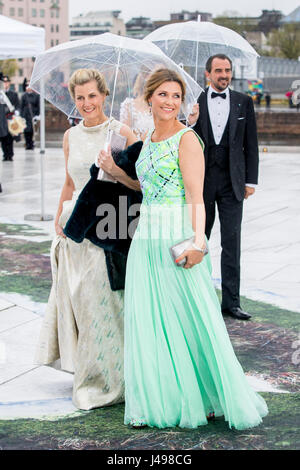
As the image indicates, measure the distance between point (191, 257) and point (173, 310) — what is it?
281 mm

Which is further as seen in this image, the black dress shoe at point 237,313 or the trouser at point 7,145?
the trouser at point 7,145

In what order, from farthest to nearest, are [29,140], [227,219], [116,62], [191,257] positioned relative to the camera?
1. [29,140]
2. [227,219]
3. [116,62]
4. [191,257]

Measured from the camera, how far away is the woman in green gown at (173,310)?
11.7 ft

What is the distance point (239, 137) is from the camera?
577 cm

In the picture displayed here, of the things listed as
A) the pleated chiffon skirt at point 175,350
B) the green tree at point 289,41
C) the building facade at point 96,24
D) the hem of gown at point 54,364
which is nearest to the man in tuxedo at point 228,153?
the hem of gown at point 54,364

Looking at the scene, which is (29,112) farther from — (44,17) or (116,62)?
(44,17)

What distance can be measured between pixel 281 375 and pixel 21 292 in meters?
2.75

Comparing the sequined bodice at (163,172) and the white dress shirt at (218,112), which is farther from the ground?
the white dress shirt at (218,112)

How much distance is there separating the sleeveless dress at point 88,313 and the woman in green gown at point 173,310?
34cm

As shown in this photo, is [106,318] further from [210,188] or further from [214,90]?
[214,90]

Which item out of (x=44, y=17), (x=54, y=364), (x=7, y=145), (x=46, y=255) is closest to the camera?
(x=54, y=364)

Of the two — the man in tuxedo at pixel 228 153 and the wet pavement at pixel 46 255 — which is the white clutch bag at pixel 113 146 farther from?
the man in tuxedo at pixel 228 153

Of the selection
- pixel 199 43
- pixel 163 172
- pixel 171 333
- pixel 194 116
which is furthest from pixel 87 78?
pixel 199 43

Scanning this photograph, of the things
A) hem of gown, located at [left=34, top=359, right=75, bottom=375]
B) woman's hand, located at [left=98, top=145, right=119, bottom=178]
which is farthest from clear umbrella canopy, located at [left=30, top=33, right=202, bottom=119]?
hem of gown, located at [left=34, top=359, right=75, bottom=375]
